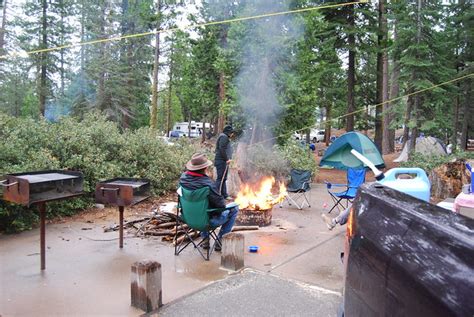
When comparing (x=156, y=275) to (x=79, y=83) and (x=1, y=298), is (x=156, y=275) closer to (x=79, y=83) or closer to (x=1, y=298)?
(x=1, y=298)

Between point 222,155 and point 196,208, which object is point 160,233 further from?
point 222,155

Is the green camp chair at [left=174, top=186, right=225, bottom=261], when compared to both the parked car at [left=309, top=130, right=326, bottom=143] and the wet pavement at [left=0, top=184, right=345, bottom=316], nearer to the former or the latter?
the wet pavement at [left=0, top=184, right=345, bottom=316]

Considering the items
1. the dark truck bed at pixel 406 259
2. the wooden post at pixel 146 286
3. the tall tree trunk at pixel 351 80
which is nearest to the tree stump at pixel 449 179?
the tall tree trunk at pixel 351 80

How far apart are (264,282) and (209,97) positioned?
9.94 meters

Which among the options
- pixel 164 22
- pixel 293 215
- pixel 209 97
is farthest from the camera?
pixel 164 22

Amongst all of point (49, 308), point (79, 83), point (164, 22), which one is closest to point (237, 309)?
point (49, 308)

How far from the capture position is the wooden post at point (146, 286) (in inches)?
123

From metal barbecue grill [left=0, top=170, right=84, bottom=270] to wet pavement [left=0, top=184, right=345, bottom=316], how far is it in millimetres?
438

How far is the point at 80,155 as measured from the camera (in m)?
6.96

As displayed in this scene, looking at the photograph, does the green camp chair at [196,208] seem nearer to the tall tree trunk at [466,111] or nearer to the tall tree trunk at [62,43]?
the tall tree trunk at [466,111]

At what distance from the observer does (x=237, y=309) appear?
324 cm

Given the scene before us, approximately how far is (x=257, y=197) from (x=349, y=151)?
10.1 ft

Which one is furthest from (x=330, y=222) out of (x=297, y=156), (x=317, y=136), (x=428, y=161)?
(x=317, y=136)

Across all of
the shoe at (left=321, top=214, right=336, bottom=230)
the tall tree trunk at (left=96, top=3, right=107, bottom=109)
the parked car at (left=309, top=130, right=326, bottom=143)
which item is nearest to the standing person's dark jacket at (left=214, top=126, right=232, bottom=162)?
the shoe at (left=321, top=214, right=336, bottom=230)
